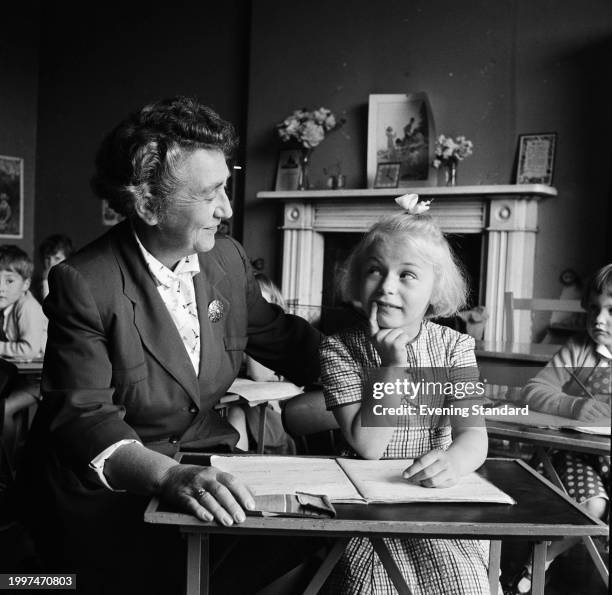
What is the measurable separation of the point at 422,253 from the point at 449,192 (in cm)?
320

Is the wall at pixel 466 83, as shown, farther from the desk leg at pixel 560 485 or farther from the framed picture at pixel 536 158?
the desk leg at pixel 560 485

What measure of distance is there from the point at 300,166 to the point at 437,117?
3.26 ft

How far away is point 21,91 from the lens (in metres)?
6.34

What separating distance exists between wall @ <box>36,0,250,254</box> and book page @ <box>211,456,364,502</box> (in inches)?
180

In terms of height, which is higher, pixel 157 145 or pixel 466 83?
pixel 466 83

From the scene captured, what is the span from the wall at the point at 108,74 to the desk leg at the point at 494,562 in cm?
445

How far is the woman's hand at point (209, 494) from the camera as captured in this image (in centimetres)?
84

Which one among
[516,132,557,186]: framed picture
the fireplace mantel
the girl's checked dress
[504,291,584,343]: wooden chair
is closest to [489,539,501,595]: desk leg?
the girl's checked dress

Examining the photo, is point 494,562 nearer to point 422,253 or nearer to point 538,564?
point 538,564

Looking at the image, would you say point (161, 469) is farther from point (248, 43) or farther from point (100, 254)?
point (248, 43)

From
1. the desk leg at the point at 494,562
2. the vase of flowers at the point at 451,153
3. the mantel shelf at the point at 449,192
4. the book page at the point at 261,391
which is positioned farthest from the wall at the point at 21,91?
the desk leg at the point at 494,562

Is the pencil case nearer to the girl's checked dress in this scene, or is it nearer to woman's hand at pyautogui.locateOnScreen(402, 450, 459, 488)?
woman's hand at pyautogui.locateOnScreen(402, 450, 459, 488)

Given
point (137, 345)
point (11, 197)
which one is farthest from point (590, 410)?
point (11, 197)

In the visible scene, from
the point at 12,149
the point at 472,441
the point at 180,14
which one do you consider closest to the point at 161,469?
the point at 472,441
